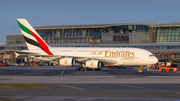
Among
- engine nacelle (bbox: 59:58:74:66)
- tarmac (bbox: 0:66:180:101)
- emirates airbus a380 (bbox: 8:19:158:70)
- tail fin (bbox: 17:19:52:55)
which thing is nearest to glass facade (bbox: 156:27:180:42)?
emirates airbus a380 (bbox: 8:19:158:70)

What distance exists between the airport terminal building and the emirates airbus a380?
125ft

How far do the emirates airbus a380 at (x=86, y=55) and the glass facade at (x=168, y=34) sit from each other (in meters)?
63.3

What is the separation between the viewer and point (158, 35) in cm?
10869

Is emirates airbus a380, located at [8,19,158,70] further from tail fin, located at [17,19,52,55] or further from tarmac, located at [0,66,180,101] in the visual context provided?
tarmac, located at [0,66,180,101]

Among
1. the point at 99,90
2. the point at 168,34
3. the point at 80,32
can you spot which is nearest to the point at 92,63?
the point at 99,90

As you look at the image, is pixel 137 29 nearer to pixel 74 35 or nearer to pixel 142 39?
pixel 142 39

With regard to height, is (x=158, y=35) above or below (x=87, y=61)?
above

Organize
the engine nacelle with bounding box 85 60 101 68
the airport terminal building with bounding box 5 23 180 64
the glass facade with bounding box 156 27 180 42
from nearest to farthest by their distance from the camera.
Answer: the engine nacelle with bounding box 85 60 101 68
the airport terminal building with bounding box 5 23 180 64
the glass facade with bounding box 156 27 180 42

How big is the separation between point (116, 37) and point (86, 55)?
54.8m

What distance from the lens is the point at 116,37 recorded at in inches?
4033

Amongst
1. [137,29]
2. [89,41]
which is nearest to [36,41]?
[89,41]

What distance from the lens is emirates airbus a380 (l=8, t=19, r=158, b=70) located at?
4762 centimetres

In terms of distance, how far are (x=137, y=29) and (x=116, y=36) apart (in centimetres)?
1533

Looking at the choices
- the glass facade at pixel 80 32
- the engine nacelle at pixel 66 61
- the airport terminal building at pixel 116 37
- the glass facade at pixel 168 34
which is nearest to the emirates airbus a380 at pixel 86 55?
the engine nacelle at pixel 66 61
